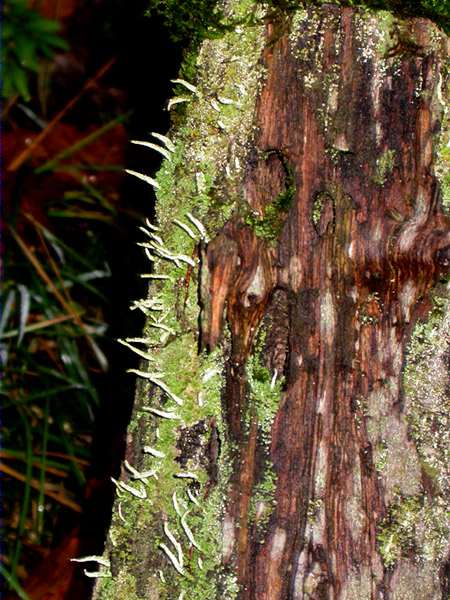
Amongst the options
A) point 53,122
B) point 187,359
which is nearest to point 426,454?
point 187,359

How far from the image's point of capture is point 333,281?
34.8 inches

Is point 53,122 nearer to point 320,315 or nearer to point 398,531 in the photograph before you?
point 320,315

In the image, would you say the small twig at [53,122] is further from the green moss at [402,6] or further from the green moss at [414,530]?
the green moss at [414,530]

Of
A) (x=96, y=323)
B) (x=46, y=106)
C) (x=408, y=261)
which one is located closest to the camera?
(x=408, y=261)

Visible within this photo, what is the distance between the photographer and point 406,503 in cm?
88

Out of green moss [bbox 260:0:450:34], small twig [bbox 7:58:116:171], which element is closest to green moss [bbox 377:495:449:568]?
green moss [bbox 260:0:450:34]

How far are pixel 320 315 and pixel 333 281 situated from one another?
0.04m

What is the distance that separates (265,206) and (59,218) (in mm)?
1376

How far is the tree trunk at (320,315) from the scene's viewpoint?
871mm

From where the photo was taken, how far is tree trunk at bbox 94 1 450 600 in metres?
0.87

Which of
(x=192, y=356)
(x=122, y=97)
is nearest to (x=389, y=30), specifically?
(x=192, y=356)

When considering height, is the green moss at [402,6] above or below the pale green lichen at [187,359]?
above

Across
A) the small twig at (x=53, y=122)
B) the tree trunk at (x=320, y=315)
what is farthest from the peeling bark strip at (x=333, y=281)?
the small twig at (x=53, y=122)

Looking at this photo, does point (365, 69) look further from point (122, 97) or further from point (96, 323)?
point (122, 97)
